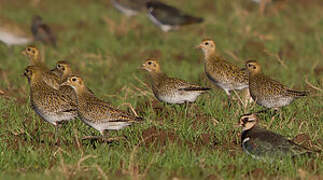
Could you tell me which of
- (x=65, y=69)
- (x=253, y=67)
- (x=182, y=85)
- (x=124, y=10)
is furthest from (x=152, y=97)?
(x=124, y=10)

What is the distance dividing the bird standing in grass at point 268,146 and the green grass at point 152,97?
0.12 m

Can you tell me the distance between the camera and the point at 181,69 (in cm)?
1312

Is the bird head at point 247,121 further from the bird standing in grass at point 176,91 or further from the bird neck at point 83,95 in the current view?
the bird neck at point 83,95

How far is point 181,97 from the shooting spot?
947cm

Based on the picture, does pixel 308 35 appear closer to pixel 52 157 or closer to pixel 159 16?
pixel 159 16

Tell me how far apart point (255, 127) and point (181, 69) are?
17.7 feet

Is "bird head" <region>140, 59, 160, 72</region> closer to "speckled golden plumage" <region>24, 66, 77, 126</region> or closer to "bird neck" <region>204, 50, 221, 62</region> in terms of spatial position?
"bird neck" <region>204, 50, 221, 62</region>

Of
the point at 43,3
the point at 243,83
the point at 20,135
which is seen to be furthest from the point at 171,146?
the point at 43,3

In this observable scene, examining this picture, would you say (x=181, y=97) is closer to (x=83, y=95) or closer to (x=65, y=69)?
(x=83, y=95)

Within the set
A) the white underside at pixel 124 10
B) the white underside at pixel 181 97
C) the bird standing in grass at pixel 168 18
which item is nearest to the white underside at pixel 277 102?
the white underside at pixel 181 97

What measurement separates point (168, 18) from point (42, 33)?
3.15 m

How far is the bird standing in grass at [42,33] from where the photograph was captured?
49.5 ft

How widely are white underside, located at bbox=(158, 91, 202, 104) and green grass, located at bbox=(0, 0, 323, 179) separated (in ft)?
0.60

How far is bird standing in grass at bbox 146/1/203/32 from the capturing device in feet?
51.9
